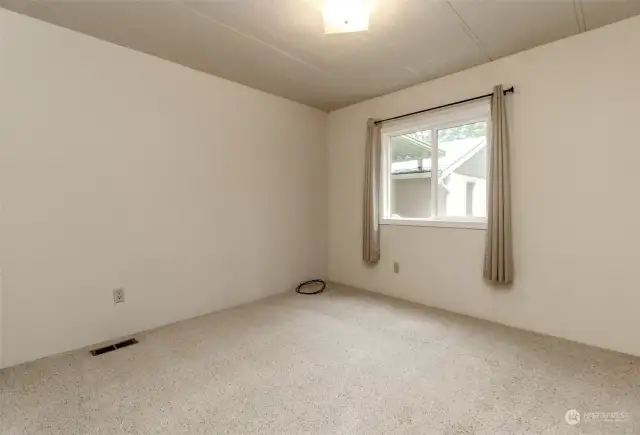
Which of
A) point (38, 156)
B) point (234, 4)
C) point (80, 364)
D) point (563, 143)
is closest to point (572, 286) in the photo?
point (563, 143)

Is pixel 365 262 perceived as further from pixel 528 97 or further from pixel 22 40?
pixel 22 40

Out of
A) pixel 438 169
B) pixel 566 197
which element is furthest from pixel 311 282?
pixel 566 197

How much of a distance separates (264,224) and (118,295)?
1.53 meters

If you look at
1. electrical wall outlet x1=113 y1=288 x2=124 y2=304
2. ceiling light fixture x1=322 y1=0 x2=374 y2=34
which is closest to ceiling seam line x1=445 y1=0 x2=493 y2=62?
ceiling light fixture x1=322 y1=0 x2=374 y2=34

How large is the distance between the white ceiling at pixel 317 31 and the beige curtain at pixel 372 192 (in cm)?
72

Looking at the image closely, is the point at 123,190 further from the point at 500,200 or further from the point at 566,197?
the point at 566,197

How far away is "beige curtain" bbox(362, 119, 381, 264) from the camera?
371 centimetres

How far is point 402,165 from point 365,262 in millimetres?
1228

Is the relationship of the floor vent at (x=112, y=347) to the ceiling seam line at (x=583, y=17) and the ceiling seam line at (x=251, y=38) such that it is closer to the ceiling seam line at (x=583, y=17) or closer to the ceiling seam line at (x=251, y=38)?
the ceiling seam line at (x=251, y=38)

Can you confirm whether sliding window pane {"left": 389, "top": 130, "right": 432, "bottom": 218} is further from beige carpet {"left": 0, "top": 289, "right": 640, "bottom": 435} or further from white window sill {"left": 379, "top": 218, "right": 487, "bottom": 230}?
→ beige carpet {"left": 0, "top": 289, "right": 640, "bottom": 435}

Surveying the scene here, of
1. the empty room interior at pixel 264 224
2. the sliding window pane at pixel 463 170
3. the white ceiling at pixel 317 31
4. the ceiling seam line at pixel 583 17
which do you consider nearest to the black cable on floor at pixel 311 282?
the empty room interior at pixel 264 224

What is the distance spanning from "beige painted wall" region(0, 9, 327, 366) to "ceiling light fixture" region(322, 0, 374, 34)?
5.37 ft

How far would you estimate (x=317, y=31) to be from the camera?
2.34 metres

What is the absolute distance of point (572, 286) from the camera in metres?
2.49
